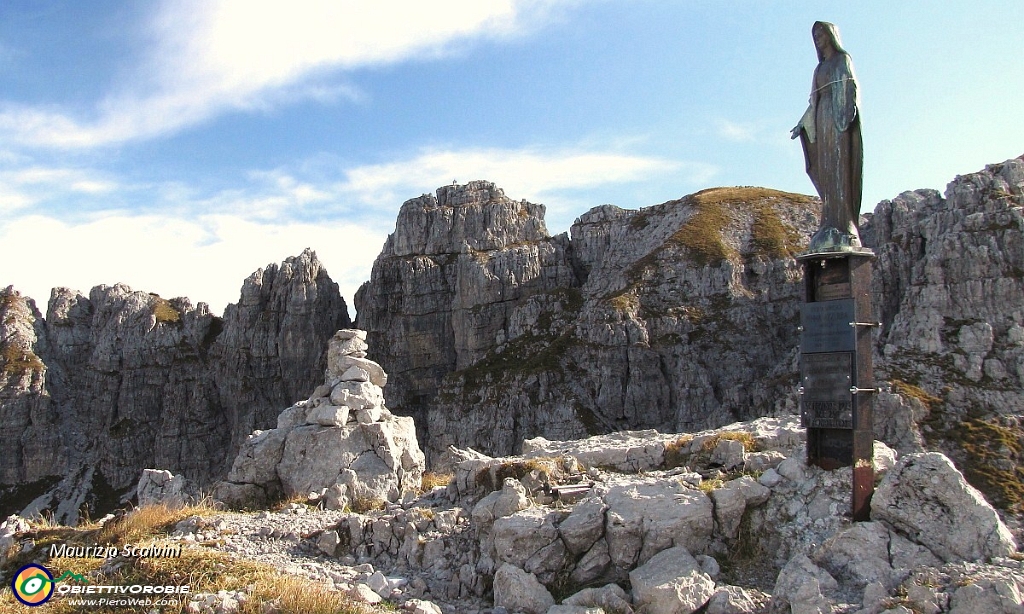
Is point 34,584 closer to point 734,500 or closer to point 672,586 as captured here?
point 672,586

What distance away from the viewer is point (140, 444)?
373ft

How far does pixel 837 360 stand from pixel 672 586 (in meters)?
4.31

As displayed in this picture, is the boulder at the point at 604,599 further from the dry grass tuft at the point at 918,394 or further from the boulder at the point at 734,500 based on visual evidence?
the dry grass tuft at the point at 918,394

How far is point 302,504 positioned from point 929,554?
11.2 m

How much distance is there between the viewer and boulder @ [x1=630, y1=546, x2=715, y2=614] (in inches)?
385

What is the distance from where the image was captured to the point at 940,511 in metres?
10.1

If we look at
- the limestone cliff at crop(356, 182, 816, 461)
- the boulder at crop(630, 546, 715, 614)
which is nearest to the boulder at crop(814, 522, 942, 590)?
the boulder at crop(630, 546, 715, 614)

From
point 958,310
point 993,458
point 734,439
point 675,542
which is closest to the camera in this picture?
point 675,542

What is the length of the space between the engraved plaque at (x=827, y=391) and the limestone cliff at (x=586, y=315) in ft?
181

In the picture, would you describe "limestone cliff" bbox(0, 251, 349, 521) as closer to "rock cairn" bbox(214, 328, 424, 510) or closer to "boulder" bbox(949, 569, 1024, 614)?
"rock cairn" bbox(214, 328, 424, 510)

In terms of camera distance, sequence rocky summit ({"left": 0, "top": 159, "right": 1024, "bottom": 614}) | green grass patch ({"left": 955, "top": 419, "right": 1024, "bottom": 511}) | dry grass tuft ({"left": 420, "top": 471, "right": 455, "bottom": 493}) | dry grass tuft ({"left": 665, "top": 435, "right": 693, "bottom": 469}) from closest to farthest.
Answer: rocky summit ({"left": 0, "top": 159, "right": 1024, "bottom": 614}) < dry grass tuft ({"left": 665, "top": 435, "right": 693, "bottom": 469}) < dry grass tuft ({"left": 420, "top": 471, "right": 455, "bottom": 493}) < green grass patch ({"left": 955, "top": 419, "right": 1024, "bottom": 511})

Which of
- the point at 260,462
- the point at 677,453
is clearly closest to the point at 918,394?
the point at 677,453

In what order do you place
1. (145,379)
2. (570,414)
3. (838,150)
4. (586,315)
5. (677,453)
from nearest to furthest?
(838,150), (677,453), (570,414), (586,315), (145,379)

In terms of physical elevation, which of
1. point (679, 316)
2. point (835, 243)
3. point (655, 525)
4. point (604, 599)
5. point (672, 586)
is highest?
point (835, 243)
